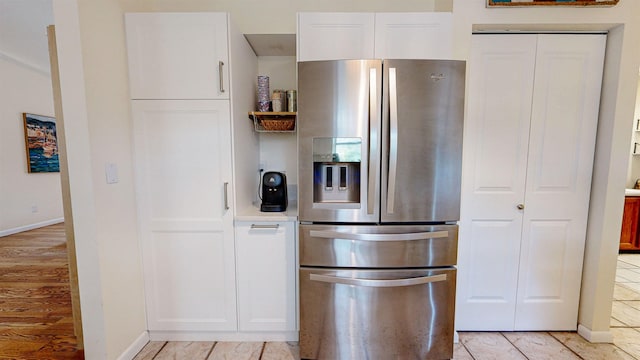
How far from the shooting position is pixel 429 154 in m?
1.42

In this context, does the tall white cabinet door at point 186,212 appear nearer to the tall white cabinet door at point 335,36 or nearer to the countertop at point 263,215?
the countertop at point 263,215

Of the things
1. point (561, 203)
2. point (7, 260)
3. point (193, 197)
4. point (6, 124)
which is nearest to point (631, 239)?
point (561, 203)

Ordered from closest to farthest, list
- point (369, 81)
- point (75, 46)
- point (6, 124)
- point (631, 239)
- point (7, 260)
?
point (75, 46), point (369, 81), point (7, 260), point (631, 239), point (6, 124)

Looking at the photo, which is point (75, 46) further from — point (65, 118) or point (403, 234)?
point (403, 234)

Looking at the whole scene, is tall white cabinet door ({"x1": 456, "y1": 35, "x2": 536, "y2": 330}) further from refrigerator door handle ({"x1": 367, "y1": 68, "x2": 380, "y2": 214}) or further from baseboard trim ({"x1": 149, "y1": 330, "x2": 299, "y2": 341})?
baseboard trim ({"x1": 149, "y1": 330, "x2": 299, "y2": 341})

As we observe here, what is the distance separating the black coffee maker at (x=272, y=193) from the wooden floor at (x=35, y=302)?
1562mm

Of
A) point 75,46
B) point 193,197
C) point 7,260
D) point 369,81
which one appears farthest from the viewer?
point 7,260

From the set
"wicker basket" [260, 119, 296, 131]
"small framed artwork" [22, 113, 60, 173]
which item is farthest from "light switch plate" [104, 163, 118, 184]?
"small framed artwork" [22, 113, 60, 173]

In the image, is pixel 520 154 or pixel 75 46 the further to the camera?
pixel 520 154

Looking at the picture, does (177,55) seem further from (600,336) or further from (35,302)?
(600,336)

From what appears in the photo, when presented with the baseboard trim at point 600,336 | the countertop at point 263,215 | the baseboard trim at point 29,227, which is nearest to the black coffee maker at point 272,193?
the countertop at point 263,215

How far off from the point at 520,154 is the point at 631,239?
11.3 ft

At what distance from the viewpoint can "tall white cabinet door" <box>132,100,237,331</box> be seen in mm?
1639

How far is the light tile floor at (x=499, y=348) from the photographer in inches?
→ 65.2
